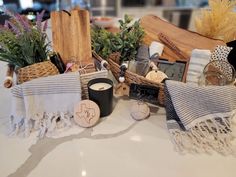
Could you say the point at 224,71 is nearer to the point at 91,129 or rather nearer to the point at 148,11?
the point at 91,129

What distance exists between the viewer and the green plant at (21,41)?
70cm

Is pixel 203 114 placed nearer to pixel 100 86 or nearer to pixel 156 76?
pixel 156 76

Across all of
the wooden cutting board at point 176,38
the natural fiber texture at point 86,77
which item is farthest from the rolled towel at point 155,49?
the natural fiber texture at point 86,77

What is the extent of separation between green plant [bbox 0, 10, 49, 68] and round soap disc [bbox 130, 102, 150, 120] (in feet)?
1.19

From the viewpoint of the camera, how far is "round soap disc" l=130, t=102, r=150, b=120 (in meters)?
0.73

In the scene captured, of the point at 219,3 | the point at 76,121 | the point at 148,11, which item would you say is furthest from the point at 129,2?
the point at 76,121

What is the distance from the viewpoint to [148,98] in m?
0.75

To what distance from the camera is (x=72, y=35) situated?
0.79m

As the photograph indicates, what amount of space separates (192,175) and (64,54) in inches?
22.5

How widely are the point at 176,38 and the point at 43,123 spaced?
0.65 m

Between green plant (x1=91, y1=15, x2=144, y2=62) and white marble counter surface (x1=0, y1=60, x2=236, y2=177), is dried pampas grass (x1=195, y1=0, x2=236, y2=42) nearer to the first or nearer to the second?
green plant (x1=91, y1=15, x2=144, y2=62)

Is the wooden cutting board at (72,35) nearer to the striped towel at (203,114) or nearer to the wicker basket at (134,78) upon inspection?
the wicker basket at (134,78)

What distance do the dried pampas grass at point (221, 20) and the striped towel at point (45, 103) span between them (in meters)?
0.60

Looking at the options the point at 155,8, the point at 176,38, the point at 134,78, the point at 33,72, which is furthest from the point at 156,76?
the point at 155,8
